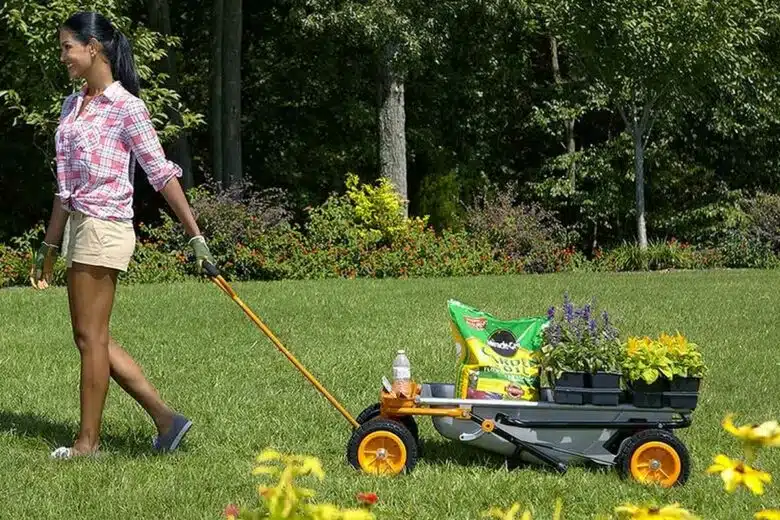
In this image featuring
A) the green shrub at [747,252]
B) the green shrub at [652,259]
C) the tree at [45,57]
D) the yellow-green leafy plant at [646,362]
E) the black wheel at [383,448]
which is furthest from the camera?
the green shrub at [652,259]

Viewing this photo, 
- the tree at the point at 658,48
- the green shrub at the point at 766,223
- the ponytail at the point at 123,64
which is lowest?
the green shrub at the point at 766,223

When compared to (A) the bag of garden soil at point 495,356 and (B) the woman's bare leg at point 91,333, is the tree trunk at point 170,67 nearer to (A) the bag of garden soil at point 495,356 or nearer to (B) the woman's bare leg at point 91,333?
(B) the woman's bare leg at point 91,333

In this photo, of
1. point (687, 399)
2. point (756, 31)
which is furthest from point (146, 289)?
point (756, 31)

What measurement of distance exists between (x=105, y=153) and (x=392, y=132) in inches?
535

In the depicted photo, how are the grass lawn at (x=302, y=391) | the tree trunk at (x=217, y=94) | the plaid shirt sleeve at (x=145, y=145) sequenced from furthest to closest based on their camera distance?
the tree trunk at (x=217, y=94)
the plaid shirt sleeve at (x=145, y=145)
the grass lawn at (x=302, y=391)

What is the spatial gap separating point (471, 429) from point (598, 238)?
1625cm

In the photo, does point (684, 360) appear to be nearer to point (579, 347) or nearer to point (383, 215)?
point (579, 347)

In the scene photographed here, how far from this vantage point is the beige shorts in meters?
4.57

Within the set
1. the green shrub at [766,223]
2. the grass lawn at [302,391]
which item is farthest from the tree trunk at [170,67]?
the green shrub at [766,223]

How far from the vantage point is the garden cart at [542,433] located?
14.6 ft

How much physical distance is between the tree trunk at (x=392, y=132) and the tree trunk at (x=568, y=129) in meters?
3.24

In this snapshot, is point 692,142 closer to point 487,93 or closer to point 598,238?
point 598,238

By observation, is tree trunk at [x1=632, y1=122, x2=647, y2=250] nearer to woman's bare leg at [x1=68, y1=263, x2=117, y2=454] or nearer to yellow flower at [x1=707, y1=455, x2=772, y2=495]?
woman's bare leg at [x1=68, y1=263, x2=117, y2=454]

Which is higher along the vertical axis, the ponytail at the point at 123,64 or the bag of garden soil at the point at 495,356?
the ponytail at the point at 123,64
